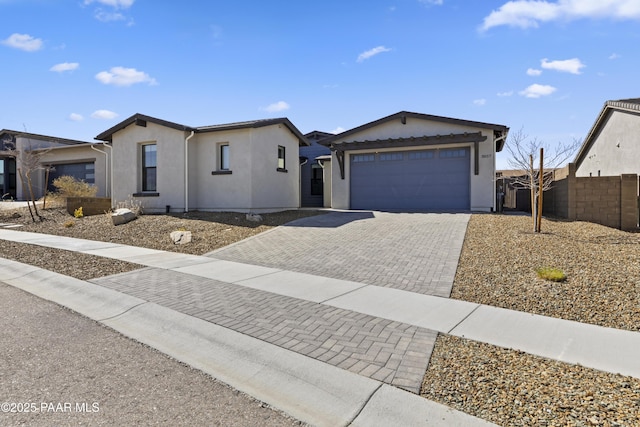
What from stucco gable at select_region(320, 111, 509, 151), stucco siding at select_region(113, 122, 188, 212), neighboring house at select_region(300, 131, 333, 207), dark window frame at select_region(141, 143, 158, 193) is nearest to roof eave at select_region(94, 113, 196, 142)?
stucco siding at select_region(113, 122, 188, 212)

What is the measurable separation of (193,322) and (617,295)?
20.4 feet

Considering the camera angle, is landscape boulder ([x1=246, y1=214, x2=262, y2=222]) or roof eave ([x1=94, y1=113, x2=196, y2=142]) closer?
landscape boulder ([x1=246, y1=214, x2=262, y2=222])

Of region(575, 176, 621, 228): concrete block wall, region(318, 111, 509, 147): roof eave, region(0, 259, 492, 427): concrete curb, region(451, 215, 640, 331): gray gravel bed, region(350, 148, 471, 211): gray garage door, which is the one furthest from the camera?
region(350, 148, 471, 211): gray garage door

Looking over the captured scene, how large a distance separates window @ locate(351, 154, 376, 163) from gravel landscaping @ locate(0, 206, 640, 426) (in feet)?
24.6

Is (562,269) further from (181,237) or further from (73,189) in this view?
(73,189)

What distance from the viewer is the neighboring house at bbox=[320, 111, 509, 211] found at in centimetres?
1755

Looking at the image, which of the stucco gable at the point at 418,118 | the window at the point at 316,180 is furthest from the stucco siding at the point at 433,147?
the window at the point at 316,180

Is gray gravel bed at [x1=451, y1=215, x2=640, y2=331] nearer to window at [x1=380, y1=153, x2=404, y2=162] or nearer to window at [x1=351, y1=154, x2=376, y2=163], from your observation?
window at [x1=380, y1=153, x2=404, y2=162]

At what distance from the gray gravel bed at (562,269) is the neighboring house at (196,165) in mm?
9975

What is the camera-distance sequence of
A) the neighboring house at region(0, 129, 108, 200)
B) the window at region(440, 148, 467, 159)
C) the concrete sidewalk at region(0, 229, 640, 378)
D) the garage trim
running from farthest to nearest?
the neighboring house at region(0, 129, 108, 200) → the window at region(440, 148, 467, 159) → the garage trim → the concrete sidewalk at region(0, 229, 640, 378)

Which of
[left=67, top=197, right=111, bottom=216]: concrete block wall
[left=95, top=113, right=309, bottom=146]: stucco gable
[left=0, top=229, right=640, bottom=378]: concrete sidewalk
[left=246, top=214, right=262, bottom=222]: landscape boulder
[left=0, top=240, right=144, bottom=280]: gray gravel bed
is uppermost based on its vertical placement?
[left=95, top=113, right=309, bottom=146]: stucco gable

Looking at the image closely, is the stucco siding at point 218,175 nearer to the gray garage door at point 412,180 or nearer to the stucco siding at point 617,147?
the gray garage door at point 412,180

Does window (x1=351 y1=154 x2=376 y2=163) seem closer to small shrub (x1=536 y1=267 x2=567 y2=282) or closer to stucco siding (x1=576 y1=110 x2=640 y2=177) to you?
stucco siding (x1=576 y1=110 x2=640 y2=177)

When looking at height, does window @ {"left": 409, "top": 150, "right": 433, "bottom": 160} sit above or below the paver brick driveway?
above
